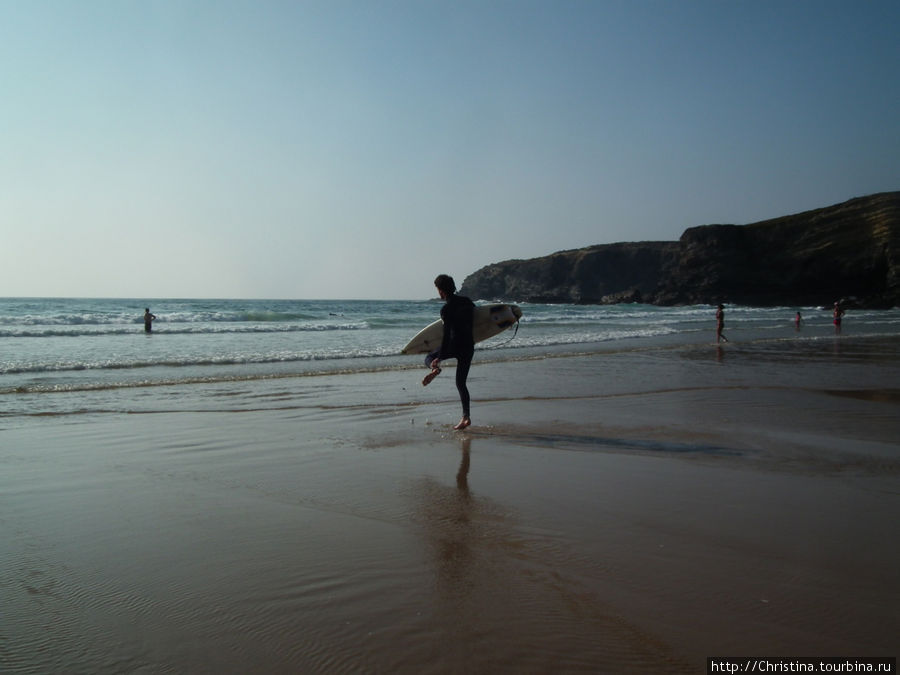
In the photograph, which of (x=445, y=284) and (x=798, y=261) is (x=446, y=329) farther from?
(x=798, y=261)

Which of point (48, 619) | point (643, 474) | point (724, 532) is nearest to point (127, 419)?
point (48, 619)

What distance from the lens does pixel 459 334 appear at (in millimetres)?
8242

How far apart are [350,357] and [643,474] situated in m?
14.1

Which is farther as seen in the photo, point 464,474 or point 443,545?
point 464,474

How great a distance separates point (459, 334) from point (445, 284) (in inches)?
→ 26.7

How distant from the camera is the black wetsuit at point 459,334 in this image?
8109 millimetres

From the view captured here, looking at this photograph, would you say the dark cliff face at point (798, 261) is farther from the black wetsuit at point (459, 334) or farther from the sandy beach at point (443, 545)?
the sandy beach at point (443, 545)

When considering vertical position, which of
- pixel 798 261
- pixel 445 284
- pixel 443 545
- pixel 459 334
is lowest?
pixel 443 545

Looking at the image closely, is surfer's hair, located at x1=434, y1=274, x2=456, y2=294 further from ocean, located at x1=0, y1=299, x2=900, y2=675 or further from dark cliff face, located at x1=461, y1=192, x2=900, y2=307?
dark cliff face, located at x1=461, y1=192, x2=900, y2=307

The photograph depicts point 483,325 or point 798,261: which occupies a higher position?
point 798,261

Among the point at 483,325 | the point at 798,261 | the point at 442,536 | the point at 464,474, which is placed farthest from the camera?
the point at 798,261

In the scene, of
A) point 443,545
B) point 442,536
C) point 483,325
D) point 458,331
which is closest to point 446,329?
point 458,331

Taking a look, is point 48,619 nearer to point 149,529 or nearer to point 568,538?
point 149,529

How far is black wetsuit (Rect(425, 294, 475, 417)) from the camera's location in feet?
26.6
